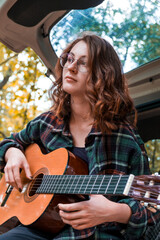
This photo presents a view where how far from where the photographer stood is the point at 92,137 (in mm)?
1811

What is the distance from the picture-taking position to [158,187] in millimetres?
1206

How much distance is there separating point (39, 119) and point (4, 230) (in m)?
0.73

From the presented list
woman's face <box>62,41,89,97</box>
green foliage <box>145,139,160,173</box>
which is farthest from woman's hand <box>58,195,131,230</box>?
green foliage <box>145,139,160,173</box>

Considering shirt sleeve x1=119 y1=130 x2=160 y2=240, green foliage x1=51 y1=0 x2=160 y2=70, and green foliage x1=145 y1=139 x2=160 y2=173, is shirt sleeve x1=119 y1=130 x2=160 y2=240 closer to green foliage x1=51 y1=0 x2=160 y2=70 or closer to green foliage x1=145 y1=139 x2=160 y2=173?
green foliage x1=145 y1=139 x2=160 y2=173

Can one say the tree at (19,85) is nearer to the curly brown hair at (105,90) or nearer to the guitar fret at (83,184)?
the curly brown hair at (105,90)

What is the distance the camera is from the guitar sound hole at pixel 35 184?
1.82 m

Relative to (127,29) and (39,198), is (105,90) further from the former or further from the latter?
(39,198)

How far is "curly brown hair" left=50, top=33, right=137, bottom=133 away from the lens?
6.06ft

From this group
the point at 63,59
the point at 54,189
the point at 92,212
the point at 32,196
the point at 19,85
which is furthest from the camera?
the point at 19,85

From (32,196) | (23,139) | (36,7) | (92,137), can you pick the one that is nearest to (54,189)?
(32,196)

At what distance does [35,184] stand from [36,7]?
3.67 ft

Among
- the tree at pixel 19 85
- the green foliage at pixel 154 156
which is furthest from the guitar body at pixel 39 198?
the tree at pixel 19 85

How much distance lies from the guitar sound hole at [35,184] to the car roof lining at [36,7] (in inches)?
41.0

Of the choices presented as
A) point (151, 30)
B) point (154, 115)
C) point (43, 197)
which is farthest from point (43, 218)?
point (151, 30)
